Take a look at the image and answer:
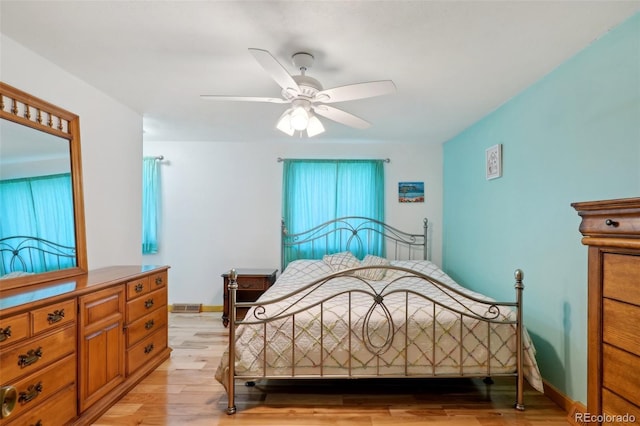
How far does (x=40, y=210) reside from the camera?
217cm

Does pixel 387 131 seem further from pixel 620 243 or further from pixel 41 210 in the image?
pixel 41 210

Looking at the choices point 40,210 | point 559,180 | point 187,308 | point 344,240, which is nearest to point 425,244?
point 344,240

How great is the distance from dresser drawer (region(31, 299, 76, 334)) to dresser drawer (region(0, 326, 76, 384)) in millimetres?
49

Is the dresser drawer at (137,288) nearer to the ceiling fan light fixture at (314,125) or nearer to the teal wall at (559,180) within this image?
the ceiling fan light fixture at (314,125)

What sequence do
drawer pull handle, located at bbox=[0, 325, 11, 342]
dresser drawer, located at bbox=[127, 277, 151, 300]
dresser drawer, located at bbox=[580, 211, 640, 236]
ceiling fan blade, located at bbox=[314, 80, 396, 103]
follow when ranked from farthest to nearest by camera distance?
dresser drawer, located at bbox=[127, 277, 151, 300], ceiling fan blade, located at bbox=[314, 80, 396, 103], drawer pull handle, located at bbox=[0, 325, 11, 342], dresser drawer, located at bbox=[580, 211, 640, 236]

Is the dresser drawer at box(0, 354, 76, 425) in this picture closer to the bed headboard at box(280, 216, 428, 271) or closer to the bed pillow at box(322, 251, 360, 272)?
the bed pillow at box(322, 251, 360, 272)

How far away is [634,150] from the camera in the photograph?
171 cm

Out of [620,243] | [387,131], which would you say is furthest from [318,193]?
[620,243]

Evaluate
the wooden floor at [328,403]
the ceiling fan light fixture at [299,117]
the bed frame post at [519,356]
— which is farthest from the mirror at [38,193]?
the bed frame post at [519,356]

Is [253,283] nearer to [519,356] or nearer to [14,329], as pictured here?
[14,329]

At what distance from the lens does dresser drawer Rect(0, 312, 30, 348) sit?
4.90 ft

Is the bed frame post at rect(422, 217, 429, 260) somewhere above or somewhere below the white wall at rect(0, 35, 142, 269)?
below

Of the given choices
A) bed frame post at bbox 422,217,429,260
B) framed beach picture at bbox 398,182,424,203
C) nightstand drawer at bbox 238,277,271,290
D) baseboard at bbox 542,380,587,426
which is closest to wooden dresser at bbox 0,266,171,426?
nightstand drawer at bbox 238,277,271,290

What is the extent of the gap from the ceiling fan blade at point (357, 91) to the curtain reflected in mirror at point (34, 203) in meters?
1.89
